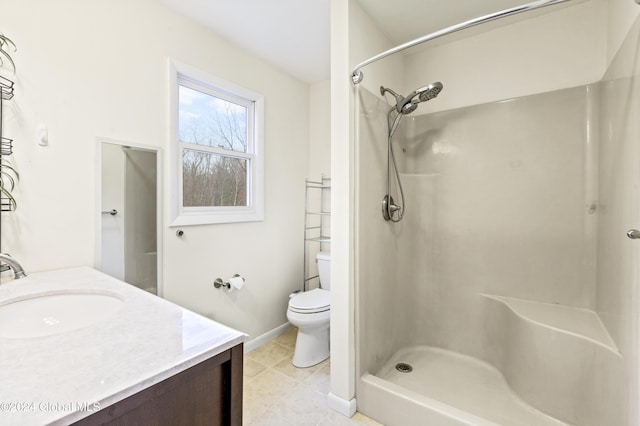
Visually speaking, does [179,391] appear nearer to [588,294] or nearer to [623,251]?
[623,251]

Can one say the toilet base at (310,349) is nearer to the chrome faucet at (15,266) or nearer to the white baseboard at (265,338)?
the white baseboard at (265,338)

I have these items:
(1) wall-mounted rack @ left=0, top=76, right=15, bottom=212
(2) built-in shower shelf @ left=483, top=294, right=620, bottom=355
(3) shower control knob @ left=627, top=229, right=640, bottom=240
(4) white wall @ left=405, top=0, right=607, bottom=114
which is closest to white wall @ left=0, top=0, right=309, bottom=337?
(1) wall-mounted rack @ left=0, top=76, right=15, bottom=212

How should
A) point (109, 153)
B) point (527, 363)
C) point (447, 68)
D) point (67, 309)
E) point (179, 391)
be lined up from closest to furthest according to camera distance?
point (179, 391) < point (67, 309) < point (109, 153) < point (527, 363) < point (447, 68)

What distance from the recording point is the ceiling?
5.70 ft

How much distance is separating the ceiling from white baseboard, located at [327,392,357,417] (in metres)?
2.28

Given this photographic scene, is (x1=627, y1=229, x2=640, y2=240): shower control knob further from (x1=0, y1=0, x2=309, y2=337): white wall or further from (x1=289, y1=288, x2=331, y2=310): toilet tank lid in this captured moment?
(x1=0, y1=0, x2=309, y2=337): white wall

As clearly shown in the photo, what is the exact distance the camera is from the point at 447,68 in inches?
85.8

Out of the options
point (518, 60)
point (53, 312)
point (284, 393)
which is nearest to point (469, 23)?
point (518, 60)

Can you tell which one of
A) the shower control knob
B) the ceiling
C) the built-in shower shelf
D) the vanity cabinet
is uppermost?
the ceiling

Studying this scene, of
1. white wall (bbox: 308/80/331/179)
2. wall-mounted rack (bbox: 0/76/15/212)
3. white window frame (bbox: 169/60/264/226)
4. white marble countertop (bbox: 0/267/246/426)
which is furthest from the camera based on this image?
white wall (bbox: 308/80/331/179)

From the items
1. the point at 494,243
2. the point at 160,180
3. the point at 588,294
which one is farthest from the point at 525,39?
the point at 160,180

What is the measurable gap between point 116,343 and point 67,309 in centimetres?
57

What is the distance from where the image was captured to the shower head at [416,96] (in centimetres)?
162

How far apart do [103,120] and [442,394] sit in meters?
2.48
